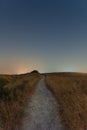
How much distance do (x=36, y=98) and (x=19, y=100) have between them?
258cm

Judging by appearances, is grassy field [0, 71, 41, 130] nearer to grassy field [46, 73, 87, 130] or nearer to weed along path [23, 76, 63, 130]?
weed along path [23, 76, 63, 130]

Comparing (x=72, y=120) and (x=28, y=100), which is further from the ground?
(x=28, y=100)

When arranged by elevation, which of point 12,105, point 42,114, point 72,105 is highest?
point 12,105

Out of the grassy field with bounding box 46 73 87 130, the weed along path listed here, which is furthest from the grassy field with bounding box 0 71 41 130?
the grassy field with bounding box 46 73 87 130

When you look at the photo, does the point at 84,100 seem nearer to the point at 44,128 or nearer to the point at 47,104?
the point at 47,104

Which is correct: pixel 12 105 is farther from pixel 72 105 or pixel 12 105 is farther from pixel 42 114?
pixel 72 105

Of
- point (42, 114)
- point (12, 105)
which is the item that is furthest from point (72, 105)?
point (12, 105)

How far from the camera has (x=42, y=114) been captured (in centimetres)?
2233

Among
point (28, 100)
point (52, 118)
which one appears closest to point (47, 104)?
point (28, 100)

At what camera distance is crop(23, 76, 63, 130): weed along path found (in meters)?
19.7

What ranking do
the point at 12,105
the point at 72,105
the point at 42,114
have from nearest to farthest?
the point at 42,114 < the point at 12,105 < the point at 72,105

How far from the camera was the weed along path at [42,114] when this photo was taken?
776 inches

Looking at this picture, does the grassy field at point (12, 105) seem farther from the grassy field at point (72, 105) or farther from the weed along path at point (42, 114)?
the grassy field at point (72, 105)

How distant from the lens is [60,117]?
21562 millimetres
